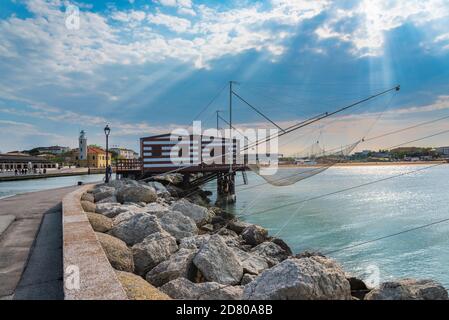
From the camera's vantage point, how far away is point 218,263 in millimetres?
6781

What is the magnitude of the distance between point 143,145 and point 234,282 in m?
26.4

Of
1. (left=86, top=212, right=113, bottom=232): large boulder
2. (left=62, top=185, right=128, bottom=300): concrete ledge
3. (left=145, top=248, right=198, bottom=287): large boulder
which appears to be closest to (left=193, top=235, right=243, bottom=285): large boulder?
(left=145, top=248, right=198, bottom=287): large boulder

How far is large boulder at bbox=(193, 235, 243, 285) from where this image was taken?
6562 mm

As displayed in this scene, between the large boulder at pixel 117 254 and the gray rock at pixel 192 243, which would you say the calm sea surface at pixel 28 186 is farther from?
the large boulder at pixel 117 254

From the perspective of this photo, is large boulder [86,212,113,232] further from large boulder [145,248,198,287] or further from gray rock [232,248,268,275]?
gray rock [232,248,268,275]

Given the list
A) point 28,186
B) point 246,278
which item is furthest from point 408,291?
point 28,186

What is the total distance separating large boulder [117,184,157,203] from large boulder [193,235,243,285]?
32.3ft

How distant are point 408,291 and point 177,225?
7046 mm

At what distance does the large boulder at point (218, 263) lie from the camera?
21.5ft

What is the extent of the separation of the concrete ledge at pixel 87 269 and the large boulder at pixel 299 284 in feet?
7.08

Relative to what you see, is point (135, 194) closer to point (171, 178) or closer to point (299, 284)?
point (299, 284)

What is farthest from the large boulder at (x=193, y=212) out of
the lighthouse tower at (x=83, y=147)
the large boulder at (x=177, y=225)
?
the lighthouse tower at (x=83, y=147)
